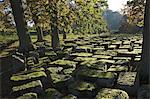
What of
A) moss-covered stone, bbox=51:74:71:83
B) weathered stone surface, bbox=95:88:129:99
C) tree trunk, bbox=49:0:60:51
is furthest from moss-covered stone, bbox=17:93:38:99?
tree trunk, bbox=49:0:60:51

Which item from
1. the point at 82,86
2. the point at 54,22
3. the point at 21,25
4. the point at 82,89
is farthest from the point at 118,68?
the point at 54,22

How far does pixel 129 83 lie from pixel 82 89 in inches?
55.5

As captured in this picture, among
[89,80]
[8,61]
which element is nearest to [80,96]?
[89,80]

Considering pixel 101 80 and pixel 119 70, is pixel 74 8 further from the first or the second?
pixel 101 80

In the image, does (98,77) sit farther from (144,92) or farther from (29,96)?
(29,96)

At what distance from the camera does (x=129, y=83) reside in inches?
308

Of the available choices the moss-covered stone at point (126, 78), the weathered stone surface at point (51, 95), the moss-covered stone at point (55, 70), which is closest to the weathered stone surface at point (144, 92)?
the moss-covered stone at point (126, 78)

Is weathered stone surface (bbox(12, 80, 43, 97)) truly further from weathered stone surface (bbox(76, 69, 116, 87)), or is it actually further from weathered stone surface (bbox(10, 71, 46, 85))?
weathered stone surface (bbox(76, 69, 116, 87))

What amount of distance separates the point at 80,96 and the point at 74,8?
31.2ft

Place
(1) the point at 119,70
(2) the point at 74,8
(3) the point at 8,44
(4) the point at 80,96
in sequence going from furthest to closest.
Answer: (3) the point at 8,44
(2) the point at 74,8
(1) the point at 119,70
(4) the point at 80,96

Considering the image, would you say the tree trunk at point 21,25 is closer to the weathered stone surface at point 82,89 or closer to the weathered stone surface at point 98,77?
the weathered stone surface at point 98,77

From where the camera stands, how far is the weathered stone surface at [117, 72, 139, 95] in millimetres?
7635

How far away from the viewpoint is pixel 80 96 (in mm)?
7359

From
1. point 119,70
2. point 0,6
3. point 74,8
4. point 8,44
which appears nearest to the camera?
point 119,70
